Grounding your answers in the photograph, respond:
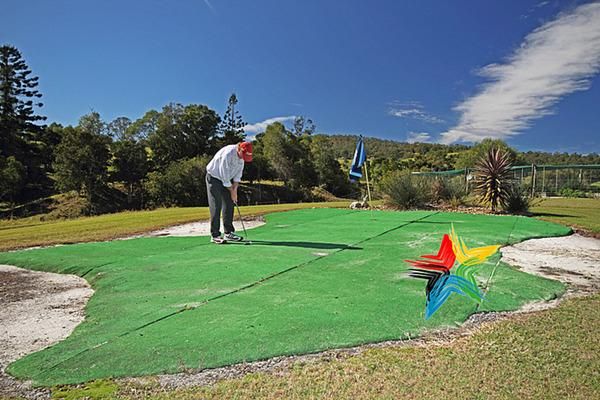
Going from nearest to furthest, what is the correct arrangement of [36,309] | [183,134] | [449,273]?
[449,273]
[36,309]
[183,134]

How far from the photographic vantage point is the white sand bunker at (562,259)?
510 centimetres

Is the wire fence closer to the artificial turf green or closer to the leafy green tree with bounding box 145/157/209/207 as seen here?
the artificial turf green

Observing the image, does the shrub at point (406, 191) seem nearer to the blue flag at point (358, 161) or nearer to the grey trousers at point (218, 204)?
the blue flag at point (358, 161)

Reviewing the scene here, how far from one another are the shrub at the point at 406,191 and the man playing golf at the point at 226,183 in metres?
9.58

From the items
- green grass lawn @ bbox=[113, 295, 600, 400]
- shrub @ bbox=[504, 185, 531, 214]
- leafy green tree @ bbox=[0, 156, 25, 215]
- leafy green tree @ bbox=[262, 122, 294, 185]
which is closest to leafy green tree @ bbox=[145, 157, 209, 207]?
leafy green tree @ bbox=[0, 156, 25, 215]

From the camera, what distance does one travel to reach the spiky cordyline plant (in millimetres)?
13680

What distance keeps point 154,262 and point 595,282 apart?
636cm

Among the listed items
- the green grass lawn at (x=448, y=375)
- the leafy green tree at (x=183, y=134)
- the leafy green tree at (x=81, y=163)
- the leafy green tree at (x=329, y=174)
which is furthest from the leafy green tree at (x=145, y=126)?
the green grass lawn at (x=448, y=375)

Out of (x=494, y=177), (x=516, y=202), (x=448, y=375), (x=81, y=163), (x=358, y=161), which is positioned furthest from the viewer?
(x=81, y=163)

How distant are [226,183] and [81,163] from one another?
121 feet

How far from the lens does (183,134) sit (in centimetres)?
5216

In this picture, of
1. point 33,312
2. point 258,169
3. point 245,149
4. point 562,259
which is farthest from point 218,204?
point 258,169

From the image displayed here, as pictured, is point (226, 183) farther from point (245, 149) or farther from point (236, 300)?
point (236, 300)

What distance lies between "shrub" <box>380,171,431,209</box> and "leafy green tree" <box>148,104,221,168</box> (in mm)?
37704
